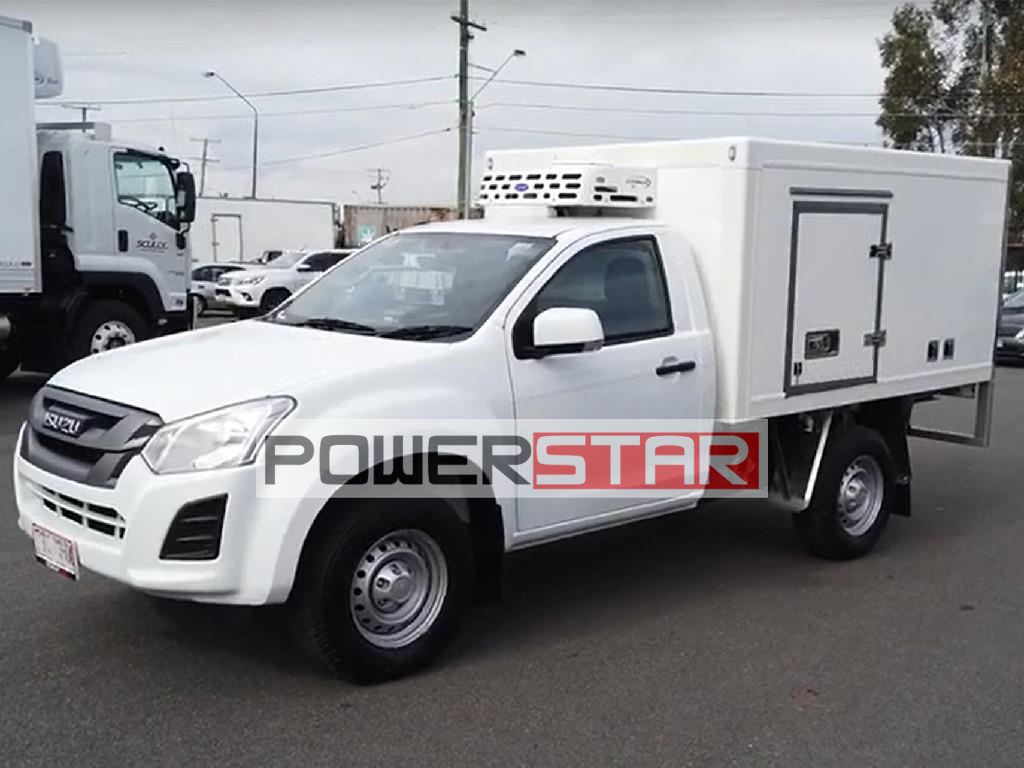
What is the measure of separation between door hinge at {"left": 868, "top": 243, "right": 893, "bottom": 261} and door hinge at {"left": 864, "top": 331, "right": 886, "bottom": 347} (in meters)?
0.43

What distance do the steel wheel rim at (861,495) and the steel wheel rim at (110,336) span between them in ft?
28.5

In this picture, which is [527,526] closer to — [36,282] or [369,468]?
[369,468]

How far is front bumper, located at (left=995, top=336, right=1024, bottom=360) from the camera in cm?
1811

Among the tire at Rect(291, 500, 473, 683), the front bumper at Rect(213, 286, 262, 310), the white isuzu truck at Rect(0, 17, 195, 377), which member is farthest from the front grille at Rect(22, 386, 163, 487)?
the front bumper at Rect(213, 286, 262, 310)

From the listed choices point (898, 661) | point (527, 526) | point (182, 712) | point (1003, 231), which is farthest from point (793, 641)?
point (1003, 231)

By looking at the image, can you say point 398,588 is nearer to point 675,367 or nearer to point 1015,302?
point 675,367

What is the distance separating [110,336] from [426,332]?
877 cm

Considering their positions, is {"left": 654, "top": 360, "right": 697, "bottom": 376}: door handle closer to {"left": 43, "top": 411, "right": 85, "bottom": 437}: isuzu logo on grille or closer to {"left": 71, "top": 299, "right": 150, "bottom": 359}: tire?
{"left": 43, "top": 411, "right": 85, "bottom": 437}: isuzu logo on grille

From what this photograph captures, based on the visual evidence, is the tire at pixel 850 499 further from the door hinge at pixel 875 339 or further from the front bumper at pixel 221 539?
the front bumper at pixel 221 539

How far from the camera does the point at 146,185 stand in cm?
1281

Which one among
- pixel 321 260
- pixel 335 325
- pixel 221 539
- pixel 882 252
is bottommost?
pixel 221 539

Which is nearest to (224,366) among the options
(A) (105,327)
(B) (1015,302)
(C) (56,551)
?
(C) (56,551)

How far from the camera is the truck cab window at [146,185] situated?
12.5 metres

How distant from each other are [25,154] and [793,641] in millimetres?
9657
